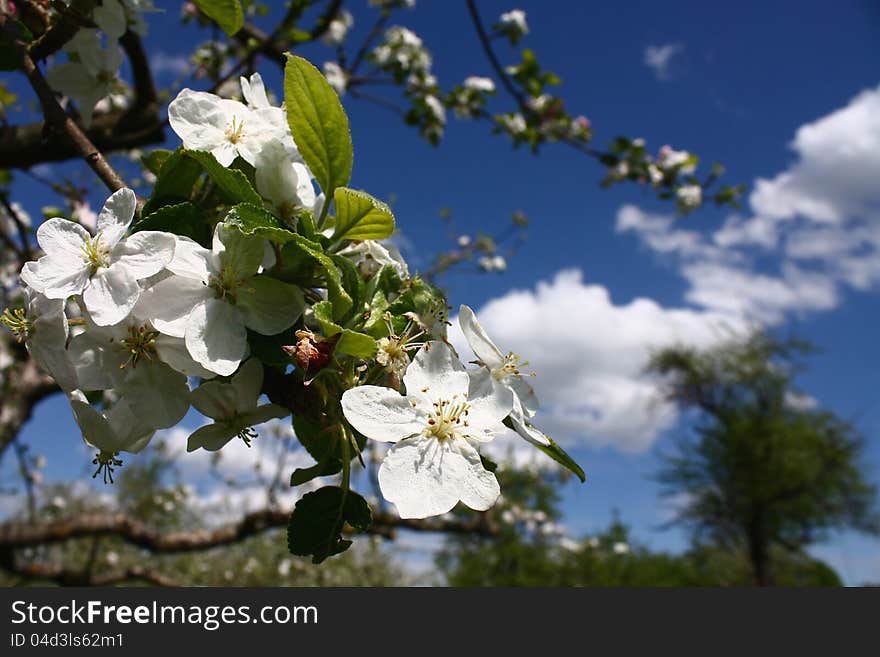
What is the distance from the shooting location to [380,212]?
78 cm

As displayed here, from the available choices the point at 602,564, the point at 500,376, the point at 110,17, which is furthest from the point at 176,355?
the point at 602,564

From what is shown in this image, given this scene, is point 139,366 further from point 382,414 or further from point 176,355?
point 382,414

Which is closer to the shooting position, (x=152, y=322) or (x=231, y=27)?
(x=152, y=322)

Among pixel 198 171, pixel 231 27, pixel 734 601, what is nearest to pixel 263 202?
pixel 198 171

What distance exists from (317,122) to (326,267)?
0.20 metres

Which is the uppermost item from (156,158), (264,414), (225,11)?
(225,11)

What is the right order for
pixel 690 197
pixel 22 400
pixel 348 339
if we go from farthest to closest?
1. pixel 690 197
2. pixel 22 400
3. pixel 348 339

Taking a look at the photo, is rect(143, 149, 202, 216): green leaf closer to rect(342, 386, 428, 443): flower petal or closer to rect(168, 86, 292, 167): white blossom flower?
rect(168, 86, 292, 167): white blossom flower

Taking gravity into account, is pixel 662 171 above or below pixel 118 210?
above

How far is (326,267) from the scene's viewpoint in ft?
2.21

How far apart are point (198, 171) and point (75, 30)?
1.69 ft

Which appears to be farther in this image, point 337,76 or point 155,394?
point 337,76

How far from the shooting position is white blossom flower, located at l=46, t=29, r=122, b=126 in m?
1.21

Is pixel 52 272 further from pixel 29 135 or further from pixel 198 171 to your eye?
pixel 29 135
